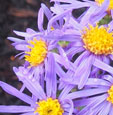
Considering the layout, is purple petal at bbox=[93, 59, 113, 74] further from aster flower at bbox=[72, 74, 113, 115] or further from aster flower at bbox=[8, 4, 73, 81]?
aster flower at bbox=[8, 4, 73, 81]

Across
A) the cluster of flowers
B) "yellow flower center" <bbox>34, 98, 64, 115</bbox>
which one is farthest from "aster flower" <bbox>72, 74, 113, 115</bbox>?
"yellow flower center" <bbox>34, 98, 64, 115</bbox>

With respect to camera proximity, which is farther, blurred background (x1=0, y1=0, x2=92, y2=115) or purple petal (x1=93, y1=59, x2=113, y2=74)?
blurred background (x1=0, y1=0, x2=92, y2=115)

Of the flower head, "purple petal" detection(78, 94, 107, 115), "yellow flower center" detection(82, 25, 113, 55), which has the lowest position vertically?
"purple petal" detection(78, 94, 107, 115)

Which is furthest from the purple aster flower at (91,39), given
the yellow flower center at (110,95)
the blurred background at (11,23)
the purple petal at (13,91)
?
the blurred background at (11,23)

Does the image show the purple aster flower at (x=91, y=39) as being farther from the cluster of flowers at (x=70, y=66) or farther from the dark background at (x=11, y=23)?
the dark background at (x=11, y=23)

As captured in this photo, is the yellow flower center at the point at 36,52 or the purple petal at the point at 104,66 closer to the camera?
the purple petal at the point at 104,66

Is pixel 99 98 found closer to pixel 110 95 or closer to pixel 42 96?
pixel 110 95

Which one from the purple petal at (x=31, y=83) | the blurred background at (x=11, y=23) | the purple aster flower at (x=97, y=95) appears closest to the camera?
the purple aster flower at (x=97, y=95)

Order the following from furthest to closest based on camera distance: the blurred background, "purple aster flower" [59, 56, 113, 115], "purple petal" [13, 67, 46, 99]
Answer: the blurred background < "purple petal" [13, 67, 46, 99] < "purple aster flower" [59, 56, 113, 115]
